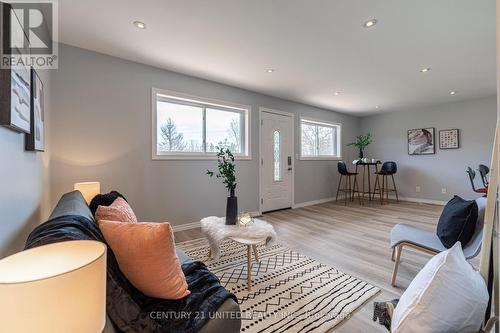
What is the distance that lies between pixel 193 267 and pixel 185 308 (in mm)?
349

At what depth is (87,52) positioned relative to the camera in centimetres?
265

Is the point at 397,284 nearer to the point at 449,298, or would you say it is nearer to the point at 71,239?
the point at 449,298

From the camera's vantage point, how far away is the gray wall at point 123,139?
2537 mm

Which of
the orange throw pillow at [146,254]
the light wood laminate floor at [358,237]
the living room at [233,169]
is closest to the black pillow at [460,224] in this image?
the living room at [233,169]

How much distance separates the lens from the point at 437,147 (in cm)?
526

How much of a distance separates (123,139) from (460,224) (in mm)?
3555

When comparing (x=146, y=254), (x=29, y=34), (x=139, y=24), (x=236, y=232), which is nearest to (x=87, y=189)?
(x=29, y=34)

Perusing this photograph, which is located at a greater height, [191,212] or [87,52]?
[87,52]

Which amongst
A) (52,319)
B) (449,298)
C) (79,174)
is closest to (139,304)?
(52,319)

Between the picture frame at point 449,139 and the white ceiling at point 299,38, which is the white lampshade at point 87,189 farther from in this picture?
the picture frame at point 449,139

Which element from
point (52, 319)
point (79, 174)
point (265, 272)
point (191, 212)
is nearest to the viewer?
point (52, 319)

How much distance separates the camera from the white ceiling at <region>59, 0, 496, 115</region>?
191 cm

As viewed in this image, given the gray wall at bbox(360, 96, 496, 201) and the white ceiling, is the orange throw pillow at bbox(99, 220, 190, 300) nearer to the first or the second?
the white ceiling

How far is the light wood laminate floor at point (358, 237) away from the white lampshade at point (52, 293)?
4.98 feet
